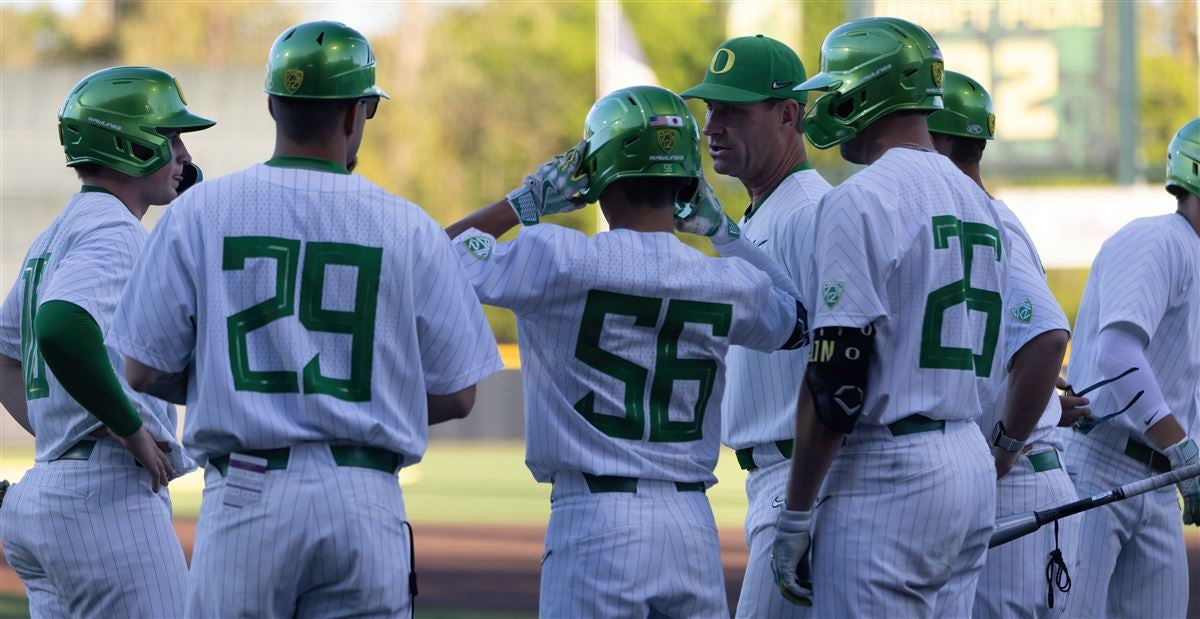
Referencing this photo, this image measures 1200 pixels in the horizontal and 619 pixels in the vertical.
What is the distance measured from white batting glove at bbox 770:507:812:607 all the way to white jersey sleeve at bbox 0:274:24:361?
2603 mm

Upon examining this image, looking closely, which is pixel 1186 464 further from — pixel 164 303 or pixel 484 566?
pixel 484 566

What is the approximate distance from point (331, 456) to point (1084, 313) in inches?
140

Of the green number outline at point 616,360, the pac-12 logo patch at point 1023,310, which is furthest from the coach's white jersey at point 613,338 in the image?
the pac-12 logo patch at point 1023,310

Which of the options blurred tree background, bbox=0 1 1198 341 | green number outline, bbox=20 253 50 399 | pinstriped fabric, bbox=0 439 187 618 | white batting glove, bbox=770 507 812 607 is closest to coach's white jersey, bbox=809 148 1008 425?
white batting glove, bbox=770 507 812 607

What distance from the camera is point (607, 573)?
3.96 metres

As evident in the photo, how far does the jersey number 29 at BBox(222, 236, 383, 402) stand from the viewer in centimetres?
360

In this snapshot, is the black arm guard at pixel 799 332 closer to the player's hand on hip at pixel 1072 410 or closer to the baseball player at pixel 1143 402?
the player's hand on hip at pixel 1072 410

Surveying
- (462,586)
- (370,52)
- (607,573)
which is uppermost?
(370,52)

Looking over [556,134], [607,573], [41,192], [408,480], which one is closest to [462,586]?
[607,573]

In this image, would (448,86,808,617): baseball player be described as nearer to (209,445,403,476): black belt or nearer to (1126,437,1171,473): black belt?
(209,445,403,476): black belt

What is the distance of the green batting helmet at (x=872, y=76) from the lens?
168 inches

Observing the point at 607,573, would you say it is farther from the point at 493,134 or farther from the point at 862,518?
the point at 493,134

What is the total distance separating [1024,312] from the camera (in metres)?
5.04

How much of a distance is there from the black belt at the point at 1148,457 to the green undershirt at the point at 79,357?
3.74m
